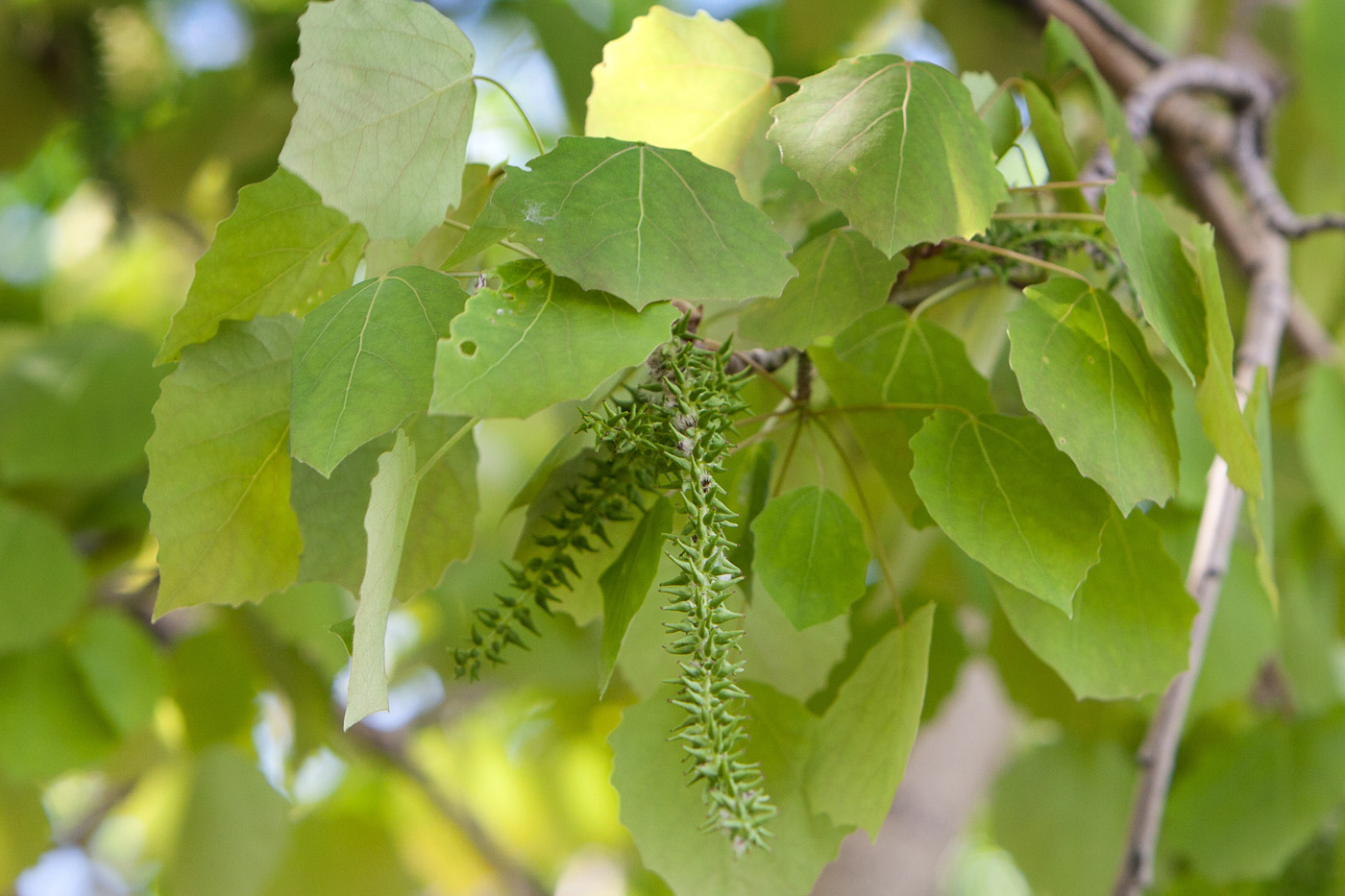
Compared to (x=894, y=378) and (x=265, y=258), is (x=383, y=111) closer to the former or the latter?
(x=265, y=258)

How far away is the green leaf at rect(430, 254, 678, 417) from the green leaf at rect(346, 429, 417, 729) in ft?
0.11

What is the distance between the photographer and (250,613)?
759mm

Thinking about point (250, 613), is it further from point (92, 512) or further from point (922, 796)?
point (922, 796)

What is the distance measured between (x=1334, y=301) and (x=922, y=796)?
0.60 metres

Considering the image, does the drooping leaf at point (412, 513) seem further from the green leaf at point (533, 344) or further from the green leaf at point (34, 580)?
the green leaf at point (34, 580)

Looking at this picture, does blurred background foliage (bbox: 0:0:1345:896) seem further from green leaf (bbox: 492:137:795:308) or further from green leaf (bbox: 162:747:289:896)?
green leaf (bbox: 492:137:795:308)

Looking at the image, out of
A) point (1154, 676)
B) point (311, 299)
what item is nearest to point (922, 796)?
point (1154, 676)

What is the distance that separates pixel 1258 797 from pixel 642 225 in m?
0.61

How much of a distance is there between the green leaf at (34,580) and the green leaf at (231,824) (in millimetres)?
183

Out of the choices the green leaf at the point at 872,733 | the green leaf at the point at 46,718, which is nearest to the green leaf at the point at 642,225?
the green leaf at the point at 872,733

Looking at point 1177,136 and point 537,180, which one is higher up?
point 537,180

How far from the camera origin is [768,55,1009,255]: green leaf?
272 mm

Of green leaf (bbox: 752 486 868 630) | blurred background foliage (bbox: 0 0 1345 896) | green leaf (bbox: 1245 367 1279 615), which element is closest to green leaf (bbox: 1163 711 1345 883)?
blurred background foliage (bbox: 0 0 1345 896)

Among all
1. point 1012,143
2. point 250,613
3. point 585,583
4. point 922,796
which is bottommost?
point 922,796
